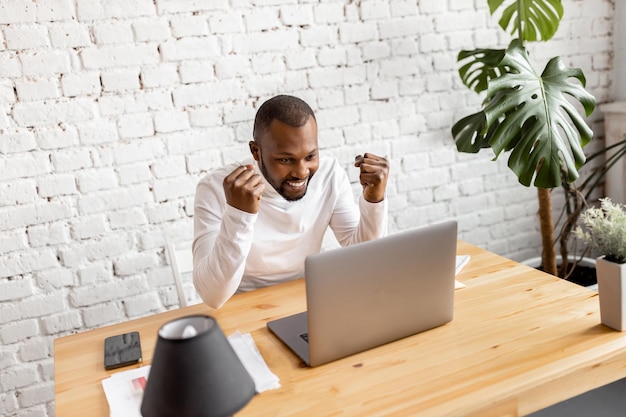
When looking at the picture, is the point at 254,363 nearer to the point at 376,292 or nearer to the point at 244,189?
the point at 376,292

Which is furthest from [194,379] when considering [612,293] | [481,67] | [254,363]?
[481,67]

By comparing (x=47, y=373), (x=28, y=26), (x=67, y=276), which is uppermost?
(x=28, y=26)

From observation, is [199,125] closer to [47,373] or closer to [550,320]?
[47,373]

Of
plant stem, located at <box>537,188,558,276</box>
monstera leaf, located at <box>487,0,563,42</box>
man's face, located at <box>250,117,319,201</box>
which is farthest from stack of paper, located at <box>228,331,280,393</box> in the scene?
monstera leaf, located at <box>487,0,563,42</box>

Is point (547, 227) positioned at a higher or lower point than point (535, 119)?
lower

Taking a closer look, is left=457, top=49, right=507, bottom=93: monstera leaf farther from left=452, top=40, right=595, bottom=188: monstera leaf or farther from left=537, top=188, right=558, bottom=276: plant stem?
left=537, top=188, right=558, bottom=276: plant stem

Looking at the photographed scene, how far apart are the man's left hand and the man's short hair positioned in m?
0.20

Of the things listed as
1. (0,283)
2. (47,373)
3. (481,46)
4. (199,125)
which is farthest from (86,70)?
(481,46)

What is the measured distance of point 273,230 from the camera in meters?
1.85

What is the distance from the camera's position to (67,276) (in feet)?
7.25

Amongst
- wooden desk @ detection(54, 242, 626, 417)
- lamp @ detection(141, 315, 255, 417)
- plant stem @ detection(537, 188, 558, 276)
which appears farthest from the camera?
plant stem @ detection(537, 188, 558, 276)

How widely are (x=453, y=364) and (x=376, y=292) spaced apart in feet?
0.68

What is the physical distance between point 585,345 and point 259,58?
161 cm

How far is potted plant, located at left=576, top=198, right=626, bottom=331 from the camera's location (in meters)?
1.25
